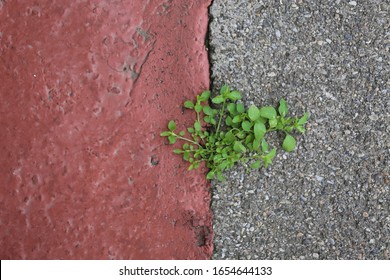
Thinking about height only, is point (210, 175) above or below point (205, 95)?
below

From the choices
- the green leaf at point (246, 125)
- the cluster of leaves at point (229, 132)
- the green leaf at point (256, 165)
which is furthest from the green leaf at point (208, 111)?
the green leaf at point (256, 165)

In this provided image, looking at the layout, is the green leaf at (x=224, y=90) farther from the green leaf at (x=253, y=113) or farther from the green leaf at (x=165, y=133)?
the green leaf at (x=165, y=133)

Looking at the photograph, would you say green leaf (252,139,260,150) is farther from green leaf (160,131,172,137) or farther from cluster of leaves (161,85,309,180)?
green leaf (160,131,172,137)

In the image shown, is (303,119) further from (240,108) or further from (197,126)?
(197,126)

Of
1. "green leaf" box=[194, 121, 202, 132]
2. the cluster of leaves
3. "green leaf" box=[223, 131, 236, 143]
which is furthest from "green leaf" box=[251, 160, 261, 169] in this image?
"green leaf" box=[194, 121, 202, 132]

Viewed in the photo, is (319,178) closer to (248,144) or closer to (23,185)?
(248,144)

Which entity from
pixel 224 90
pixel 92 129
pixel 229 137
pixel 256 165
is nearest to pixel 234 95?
pixel 224 90
